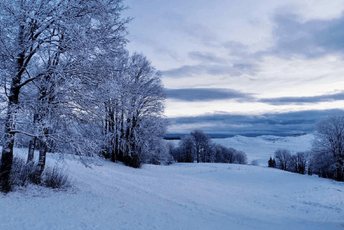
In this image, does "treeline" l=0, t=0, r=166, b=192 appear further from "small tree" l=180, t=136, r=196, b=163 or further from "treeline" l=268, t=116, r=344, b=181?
"small tree" l=180, t=136, r=196, b=163

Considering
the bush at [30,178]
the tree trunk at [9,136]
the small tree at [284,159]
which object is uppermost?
the tree trunk at [9,136]

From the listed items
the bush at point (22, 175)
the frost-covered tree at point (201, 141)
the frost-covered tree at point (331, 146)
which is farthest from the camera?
the frost-covered tree at point (201, 141)

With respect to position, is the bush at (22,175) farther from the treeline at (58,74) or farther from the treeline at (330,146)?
the treeline at (330,146)

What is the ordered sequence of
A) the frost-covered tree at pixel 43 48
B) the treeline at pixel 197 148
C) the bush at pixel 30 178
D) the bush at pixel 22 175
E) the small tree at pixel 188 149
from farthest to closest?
the small tree at pixel 188 149
the treeline at pixel 197 148
the bush at pixel 30 178
the bush at pixel 22 175
the frost-covered tree at pixel 43 48

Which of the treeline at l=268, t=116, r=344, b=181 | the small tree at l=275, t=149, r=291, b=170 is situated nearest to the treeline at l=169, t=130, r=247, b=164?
the treeline at l=268, t=116, r=344, b=181

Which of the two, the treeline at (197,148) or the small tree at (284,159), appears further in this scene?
the small tree at (284,159)

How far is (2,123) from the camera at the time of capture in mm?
5836

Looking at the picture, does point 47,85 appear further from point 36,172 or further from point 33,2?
point 36,172

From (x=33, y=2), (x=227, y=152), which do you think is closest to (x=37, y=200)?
(x=33, y=2)

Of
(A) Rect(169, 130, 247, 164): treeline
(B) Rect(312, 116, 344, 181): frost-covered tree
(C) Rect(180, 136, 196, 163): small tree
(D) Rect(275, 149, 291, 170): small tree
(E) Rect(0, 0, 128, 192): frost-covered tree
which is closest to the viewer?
(E) Rect(0, 0, 128, 192): frost-covered tree

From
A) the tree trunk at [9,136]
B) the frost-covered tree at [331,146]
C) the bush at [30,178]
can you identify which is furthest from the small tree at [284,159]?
the tree trunk at [9,136]

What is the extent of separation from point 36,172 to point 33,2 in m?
5.23

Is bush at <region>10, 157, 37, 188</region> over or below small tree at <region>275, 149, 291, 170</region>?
over

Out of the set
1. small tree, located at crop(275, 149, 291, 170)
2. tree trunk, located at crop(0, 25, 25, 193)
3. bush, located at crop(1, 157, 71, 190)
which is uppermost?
tree trunk, located at crop(0, 25, 25, 193)
